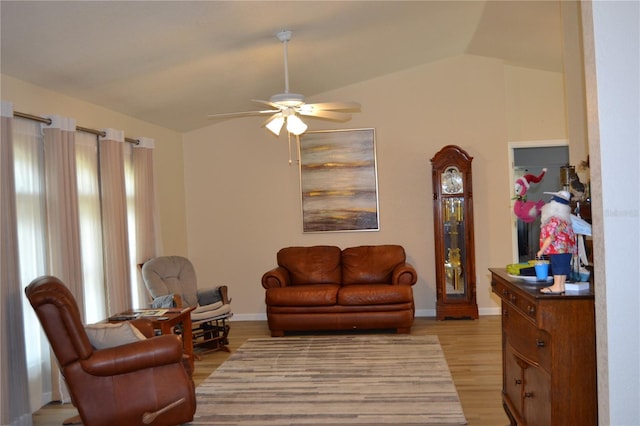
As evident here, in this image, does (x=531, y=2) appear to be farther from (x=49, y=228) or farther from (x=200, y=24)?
(x=49, y=228)

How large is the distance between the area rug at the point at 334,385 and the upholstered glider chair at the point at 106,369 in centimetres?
50

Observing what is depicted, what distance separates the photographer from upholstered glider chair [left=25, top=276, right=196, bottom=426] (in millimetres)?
3221

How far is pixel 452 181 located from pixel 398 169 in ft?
2.38

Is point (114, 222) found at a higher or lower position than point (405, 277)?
higher

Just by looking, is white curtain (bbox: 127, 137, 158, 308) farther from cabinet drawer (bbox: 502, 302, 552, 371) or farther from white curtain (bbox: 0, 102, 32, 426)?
cabinet drawer (bbox: 502, 302, 552, 371)

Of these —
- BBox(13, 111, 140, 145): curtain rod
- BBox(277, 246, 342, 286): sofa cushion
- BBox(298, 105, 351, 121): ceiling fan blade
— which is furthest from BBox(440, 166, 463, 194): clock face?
BBox(13, 111, 140, 145): curtain rod

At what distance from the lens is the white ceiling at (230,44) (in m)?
3.57

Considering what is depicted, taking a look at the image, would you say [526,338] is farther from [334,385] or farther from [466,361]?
[466,361]

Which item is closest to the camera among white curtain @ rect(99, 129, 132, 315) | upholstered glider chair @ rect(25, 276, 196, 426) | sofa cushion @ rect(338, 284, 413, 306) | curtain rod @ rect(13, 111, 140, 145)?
upholstered glider chair @ rect(25, 276, 196, 426)

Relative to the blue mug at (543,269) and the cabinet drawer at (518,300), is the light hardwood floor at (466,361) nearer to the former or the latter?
the cabinet drawer at (518,300)

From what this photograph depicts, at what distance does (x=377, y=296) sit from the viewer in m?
5.96

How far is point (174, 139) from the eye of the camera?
7059mm

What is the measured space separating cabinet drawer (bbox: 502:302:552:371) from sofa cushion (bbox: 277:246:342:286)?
138 inches

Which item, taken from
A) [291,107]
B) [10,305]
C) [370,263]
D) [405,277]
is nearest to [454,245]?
[405,277]
